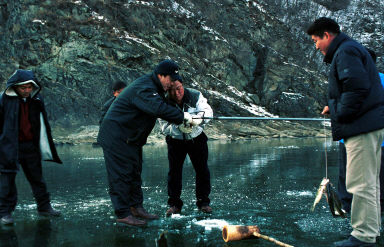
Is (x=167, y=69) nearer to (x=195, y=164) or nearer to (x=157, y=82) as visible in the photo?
(x=157, y=82)

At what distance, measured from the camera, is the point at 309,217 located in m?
5.11

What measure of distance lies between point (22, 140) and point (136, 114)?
176cm

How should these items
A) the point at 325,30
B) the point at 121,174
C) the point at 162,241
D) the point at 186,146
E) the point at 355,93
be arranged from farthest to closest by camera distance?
the point at 186,146 → the point at 121,174 → the point at 162,241 → the point at 325,30 → the point at 355,93

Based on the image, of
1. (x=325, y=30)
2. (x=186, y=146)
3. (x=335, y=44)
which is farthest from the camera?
(x=186, y=146)

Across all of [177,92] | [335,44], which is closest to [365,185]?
[335,44]

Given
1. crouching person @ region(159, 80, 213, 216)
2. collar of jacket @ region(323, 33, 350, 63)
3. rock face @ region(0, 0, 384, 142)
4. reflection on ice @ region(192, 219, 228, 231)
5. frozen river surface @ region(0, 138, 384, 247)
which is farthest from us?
rock face @ region(0, 0, 384, 142)

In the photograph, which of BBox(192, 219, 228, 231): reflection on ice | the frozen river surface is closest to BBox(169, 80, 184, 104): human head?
the frozen river surface

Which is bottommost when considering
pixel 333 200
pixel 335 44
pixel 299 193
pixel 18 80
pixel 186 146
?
pixel 299 193

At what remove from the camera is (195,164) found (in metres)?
5.79

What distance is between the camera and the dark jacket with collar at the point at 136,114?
15.9 ft

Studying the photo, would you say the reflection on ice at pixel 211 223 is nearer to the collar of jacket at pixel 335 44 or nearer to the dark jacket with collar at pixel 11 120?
the collar of jacket at pixel 335 44

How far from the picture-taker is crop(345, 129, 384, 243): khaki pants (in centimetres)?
360

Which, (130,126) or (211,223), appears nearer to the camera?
(211,223)

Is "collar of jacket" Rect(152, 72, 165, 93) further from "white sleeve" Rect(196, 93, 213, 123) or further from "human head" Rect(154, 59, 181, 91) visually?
"white sleeve" Rect(196, 93, 213, 123)
